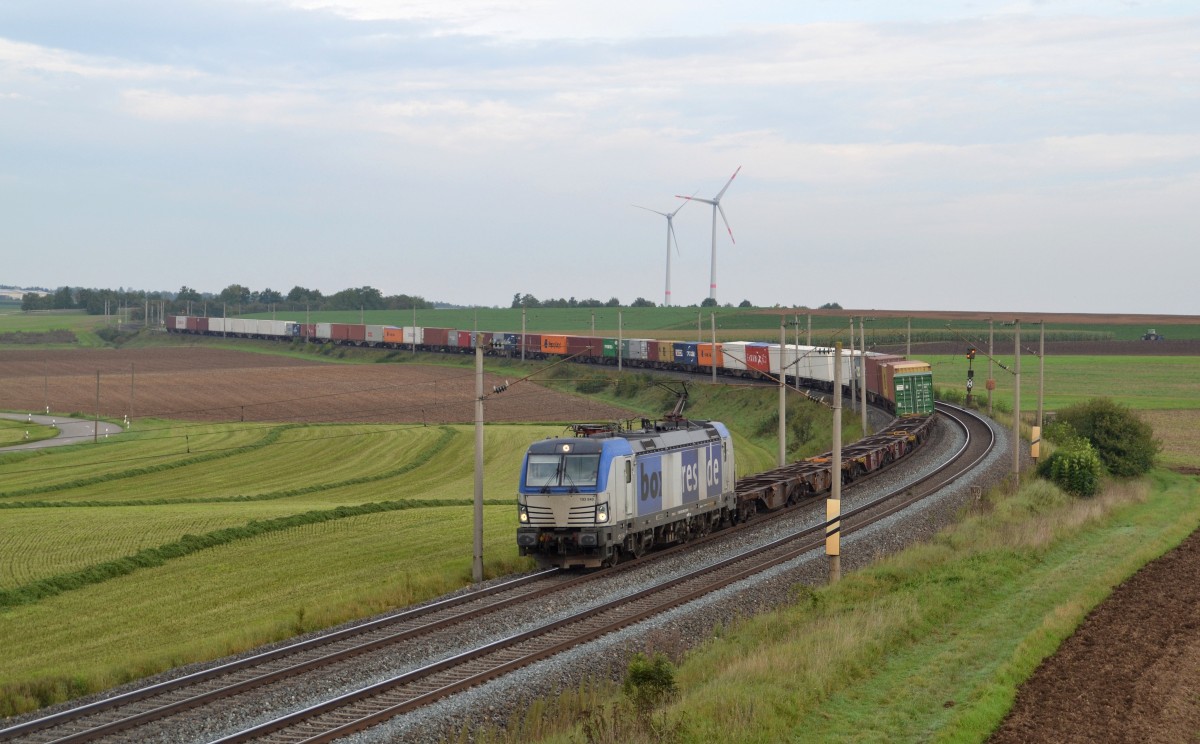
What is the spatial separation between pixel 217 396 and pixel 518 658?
83802mm

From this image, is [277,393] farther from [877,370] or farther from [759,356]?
[877,370]

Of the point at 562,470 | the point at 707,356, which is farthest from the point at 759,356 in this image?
the point at 562,470

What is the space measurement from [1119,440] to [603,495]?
1346 inches

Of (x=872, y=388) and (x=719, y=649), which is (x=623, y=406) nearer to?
(x=872, y=388)

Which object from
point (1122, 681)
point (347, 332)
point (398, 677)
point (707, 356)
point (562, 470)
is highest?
point (347, 332)

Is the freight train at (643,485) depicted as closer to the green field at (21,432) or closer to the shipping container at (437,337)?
the green field at (21,432)

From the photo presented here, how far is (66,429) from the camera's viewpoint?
77.4 metres

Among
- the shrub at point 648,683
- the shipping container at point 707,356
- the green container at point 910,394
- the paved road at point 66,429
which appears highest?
the shipping container at point 707,356

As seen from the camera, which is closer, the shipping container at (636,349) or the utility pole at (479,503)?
the utility pole at (479,503)

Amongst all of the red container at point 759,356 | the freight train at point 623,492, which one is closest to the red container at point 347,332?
the red container at point 759,356

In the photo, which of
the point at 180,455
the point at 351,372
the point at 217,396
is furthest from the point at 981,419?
the point at 351,372

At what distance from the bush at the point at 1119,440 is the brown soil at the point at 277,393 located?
37978mm

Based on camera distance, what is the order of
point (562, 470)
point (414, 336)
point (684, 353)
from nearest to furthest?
point (562, 470)
point (684, 353)
point (414, 336)

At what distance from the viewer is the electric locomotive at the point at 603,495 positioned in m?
28.7
